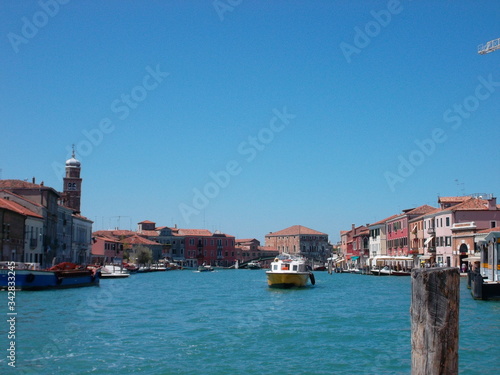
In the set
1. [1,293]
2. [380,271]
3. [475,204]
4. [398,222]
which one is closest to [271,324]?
[1,293]

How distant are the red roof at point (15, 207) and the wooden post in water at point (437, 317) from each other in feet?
123

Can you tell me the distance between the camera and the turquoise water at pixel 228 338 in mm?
11844

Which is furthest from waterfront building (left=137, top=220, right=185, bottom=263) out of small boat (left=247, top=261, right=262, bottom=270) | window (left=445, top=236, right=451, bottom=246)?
window (left=445, top=236, right=451, bottom=246)

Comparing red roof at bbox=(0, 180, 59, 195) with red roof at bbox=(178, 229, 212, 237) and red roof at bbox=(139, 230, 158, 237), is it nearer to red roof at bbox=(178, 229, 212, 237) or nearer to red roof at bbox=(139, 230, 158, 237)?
red roof at bbox=(139, 230, 158, 237)

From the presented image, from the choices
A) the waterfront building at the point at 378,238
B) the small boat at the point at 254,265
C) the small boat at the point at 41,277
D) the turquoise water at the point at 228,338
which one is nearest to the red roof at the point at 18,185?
the small boat at the point at 41,277

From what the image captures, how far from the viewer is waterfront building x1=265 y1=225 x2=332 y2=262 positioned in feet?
405

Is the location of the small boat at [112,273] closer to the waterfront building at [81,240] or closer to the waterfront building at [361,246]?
the waterfront building at [81,240]

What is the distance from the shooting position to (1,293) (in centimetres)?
2838

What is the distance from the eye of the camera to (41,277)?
105 feet

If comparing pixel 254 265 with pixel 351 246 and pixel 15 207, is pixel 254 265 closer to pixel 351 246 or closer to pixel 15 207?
pixel 351 246

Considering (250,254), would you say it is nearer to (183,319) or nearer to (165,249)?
(165,249)

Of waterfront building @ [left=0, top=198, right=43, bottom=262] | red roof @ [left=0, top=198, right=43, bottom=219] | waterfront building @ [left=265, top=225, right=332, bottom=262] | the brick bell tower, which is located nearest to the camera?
waterfront building @ [left=0, top=198, right=43, bottom=262]

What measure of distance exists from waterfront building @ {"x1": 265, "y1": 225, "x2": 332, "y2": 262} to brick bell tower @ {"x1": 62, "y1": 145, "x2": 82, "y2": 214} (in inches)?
2086

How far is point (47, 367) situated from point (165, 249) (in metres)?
102
